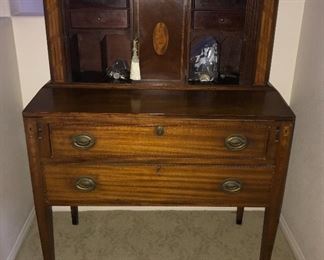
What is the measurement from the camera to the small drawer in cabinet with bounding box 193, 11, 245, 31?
5.87ft

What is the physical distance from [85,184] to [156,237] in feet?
2.39

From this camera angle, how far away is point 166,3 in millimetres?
1781

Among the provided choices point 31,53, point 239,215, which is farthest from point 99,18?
point 239,215

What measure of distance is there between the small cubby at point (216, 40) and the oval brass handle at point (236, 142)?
0.43 metres

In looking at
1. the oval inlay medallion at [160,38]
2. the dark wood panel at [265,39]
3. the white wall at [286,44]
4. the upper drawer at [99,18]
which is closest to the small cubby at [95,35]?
the upper drawer at [99,18]

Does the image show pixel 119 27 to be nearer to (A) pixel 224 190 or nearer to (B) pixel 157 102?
(B) pixel 157 102

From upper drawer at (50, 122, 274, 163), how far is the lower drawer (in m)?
0.06

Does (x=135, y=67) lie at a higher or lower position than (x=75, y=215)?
higher

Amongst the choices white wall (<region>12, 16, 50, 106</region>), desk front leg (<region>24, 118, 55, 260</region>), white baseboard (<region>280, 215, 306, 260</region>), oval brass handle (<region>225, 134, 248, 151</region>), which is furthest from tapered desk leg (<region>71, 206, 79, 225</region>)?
white baseboard (<region>280, 215, 306, 260</region>)

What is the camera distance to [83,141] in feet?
5.26

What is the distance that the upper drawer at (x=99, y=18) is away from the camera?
5.86ft

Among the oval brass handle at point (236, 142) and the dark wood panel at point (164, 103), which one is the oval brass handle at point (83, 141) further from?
the oval brass handle at point (236, 142)

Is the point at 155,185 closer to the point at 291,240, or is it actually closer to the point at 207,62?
the point at 207,62

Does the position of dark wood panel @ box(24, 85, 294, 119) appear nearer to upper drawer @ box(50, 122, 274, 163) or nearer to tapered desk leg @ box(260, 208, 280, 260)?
upper drawer @ box(50, 122, 274, 163)
